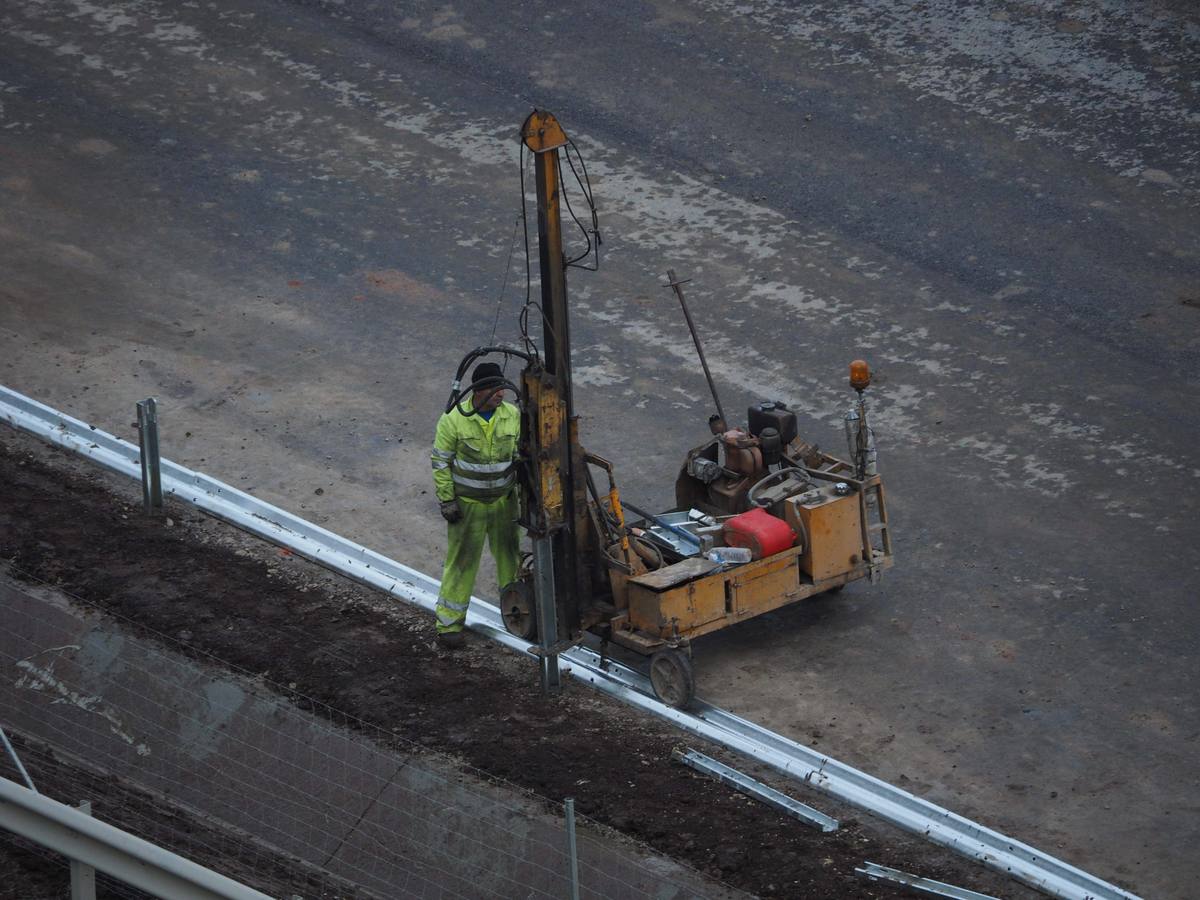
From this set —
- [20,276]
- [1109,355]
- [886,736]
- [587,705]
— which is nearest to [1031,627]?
[886,736]

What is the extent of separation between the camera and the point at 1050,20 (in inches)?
720

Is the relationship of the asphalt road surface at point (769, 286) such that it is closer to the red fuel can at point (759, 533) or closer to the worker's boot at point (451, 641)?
the red fuel can at point (759, 533)

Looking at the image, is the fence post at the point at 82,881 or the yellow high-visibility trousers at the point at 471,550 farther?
the yellow high-visibility trousers at the point at 471,550

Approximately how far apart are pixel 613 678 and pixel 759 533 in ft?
3.96

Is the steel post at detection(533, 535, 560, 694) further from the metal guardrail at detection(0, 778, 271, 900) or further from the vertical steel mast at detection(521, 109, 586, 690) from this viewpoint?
the metal guardrail at detection(0, 778, 271, 900)

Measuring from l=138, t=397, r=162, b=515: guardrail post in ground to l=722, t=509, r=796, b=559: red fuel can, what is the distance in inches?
154

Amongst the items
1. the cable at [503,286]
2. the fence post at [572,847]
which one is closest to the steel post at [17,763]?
the fence post at [572,847]

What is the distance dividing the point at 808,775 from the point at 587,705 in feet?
4.69

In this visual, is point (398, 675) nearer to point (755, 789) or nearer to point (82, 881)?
point (755, 789)

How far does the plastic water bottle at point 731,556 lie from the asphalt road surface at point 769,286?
695 mm

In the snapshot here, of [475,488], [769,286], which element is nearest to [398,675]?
[475,488]

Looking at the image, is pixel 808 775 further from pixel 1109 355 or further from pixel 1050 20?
pixel 1050 20

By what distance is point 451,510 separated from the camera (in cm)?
1050

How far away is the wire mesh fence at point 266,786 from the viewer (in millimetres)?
8719
